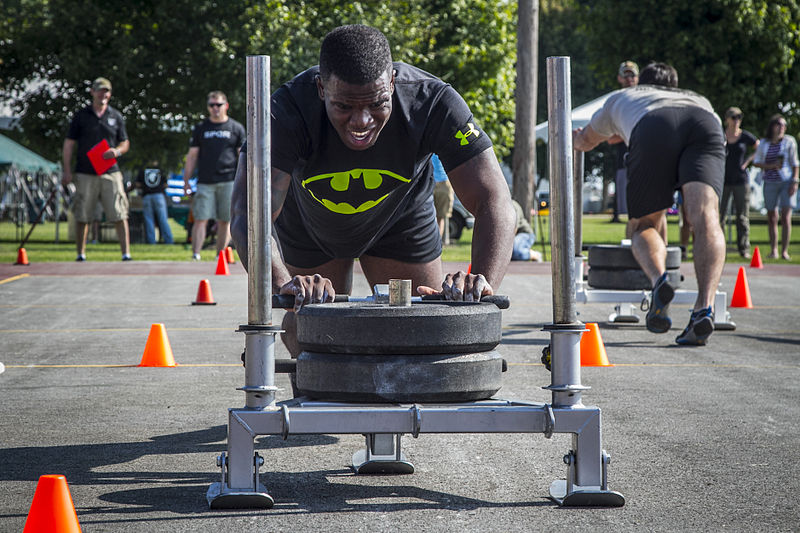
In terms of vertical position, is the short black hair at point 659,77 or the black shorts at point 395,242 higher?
the short black hair at point 659,77

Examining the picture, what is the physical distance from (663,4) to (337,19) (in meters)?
10.5

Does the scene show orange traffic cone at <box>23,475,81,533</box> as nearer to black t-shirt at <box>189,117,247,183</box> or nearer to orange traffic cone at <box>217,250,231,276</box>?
orange traffic cone at <box>217,250,231,276</box>

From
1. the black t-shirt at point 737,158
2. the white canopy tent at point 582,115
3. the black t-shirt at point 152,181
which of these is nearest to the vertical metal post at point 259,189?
the black t-shirt at point 737,158

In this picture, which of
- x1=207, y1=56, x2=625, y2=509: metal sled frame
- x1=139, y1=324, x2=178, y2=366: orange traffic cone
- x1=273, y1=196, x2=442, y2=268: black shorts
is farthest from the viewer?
x1=139, y1=324, x2=178, y2=366: orange traffic cone

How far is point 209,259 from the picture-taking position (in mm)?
16688

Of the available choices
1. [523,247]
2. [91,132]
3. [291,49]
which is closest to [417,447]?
[91,132]

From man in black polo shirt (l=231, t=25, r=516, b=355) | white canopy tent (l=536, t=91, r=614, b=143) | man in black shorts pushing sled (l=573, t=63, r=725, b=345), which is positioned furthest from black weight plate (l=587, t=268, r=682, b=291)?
white canopy tent (l=536, t=91, r=614, b=143)

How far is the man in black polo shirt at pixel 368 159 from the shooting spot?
365 centimetres

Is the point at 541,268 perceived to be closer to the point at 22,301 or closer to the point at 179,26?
the point at 22,301

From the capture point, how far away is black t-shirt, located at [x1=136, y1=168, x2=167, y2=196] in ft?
64.6

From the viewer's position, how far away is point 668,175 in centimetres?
752

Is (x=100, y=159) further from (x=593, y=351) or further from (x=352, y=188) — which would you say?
(x=352, y=188)

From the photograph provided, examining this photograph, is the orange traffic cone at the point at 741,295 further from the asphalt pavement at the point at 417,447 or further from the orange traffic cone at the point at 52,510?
the orange traffic cone at the point at 52,510

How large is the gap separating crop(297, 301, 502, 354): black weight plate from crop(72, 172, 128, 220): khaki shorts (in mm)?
11535
